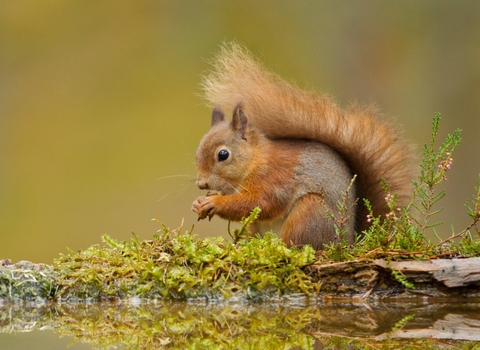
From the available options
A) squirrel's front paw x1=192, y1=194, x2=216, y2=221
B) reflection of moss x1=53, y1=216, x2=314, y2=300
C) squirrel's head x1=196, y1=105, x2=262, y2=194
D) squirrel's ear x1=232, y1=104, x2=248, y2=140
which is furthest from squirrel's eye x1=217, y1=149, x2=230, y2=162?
reflection of moss x1=53, y1=216, x2=314, y2=300

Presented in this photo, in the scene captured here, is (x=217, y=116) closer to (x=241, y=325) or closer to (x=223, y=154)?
(x=223, y=154)

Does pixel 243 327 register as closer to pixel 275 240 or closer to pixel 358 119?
pixel 275 240

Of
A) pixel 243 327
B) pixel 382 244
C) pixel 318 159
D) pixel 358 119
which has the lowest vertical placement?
pixel 243 327

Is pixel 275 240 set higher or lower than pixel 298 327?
higher

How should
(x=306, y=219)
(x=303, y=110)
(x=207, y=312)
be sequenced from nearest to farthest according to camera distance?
(x=207, y=312) → (x=306, y=219) → (x=303, y=110)

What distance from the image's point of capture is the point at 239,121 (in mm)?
2873

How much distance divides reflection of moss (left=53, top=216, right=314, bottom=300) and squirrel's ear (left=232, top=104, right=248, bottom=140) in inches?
28.1

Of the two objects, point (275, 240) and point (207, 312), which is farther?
point (275, 240)

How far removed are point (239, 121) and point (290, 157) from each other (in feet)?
0.90

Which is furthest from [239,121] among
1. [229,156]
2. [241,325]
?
[241,325]

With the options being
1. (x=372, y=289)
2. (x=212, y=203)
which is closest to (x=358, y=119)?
(x=212, y=203)

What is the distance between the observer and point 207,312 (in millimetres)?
1964

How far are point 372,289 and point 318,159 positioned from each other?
0.77 m

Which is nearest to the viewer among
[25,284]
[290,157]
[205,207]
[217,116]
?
[25,284]
